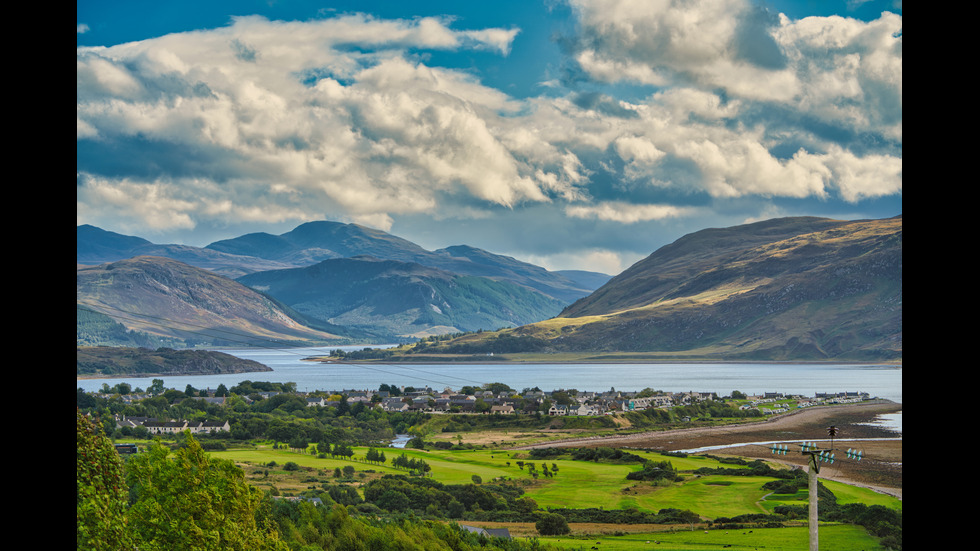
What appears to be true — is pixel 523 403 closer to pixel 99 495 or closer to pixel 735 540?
pixel 735 540

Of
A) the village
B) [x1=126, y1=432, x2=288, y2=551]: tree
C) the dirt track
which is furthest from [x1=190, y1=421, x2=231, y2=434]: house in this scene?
[x1=126, y1=432, x2=288, y2=551]: tree

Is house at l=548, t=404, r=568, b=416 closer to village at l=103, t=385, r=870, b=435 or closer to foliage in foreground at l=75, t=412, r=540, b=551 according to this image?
village at l=103, t=385, r=870, b=435

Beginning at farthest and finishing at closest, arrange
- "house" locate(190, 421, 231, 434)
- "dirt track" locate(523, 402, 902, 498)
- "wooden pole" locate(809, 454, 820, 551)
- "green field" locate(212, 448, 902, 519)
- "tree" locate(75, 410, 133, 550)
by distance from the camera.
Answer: "house" locate(190, 421, 231, 434) → "dirt track" locate(523, 402, 902, 498) → "green field" locate(212, 448, 902, 519) → "wooden pole" locate(809, 454, 820, 551) → "tree" locate(75, 410, 133, 550)

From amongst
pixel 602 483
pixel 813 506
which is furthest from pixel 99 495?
pixel 602 483

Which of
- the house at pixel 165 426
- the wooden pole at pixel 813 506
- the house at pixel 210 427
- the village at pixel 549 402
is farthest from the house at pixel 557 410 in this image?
the wooden pole at pixel 813 506
